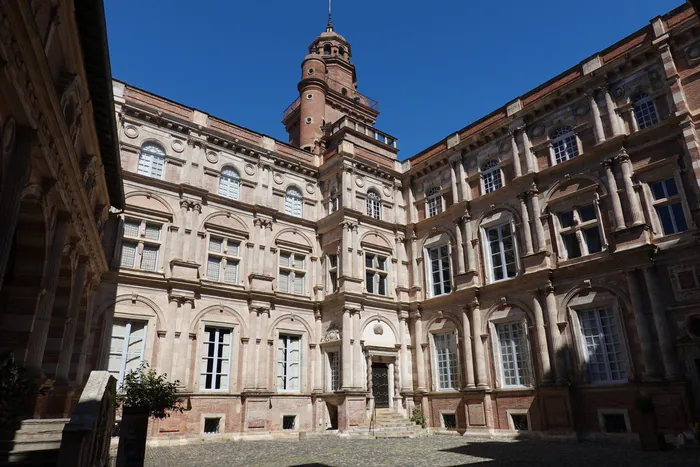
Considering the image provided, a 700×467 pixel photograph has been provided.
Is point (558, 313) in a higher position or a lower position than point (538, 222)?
lower

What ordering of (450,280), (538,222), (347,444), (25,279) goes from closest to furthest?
(25,279), (347,444), (538,222), (450,280)

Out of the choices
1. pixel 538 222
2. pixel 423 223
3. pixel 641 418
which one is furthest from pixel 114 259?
pixel 641 418

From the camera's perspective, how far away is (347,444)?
55.6ft

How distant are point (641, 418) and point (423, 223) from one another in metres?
13.4

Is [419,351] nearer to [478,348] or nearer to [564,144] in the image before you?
[478,348]

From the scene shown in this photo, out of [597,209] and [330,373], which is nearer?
[597,209]

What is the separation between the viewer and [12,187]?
25.0 feet

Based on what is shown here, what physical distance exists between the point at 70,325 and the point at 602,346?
1736 cm

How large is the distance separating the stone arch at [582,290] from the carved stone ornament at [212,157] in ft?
53.1

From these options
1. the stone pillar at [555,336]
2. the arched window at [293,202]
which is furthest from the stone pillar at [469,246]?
the arched window at [293,202]

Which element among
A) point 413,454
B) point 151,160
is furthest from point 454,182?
point 151,160

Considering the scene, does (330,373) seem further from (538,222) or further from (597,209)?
(597,209)

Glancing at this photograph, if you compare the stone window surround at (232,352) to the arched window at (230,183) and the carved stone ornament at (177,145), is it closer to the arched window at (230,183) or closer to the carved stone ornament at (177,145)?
the arched window at (230,183)

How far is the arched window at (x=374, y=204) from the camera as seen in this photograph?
25.0 m
